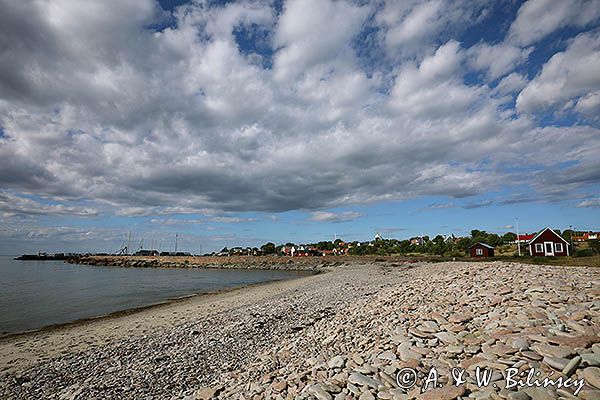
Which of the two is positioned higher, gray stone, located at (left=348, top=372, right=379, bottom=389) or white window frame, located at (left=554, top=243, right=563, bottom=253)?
white window frame, located at (left=554, top=243, right=563, bottom=253)

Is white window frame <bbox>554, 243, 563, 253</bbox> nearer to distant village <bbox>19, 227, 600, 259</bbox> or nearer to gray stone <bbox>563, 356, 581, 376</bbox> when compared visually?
distant village <bbox>19, 227, 600, 259</bbox>

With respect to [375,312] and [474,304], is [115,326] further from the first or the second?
[474,304]

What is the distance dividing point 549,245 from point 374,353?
172ft

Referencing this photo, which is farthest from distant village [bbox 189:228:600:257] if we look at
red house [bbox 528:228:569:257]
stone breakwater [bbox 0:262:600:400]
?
stone breakwater [bbox 0:262:600:400]

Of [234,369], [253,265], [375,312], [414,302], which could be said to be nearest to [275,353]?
[234,369]

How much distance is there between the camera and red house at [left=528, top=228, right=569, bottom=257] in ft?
148

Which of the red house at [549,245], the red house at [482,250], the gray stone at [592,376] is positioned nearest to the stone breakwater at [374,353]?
the gray stone at [592,376]

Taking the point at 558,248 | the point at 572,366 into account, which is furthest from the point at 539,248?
the point at 572,366

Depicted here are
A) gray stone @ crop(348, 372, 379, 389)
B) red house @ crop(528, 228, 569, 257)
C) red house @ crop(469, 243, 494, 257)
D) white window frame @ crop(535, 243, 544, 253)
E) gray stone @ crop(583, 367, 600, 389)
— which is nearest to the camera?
gray stone @ crop(583, 367, 600, 389)

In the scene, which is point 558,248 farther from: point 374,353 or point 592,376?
point 592,376

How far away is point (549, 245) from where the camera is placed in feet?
151
